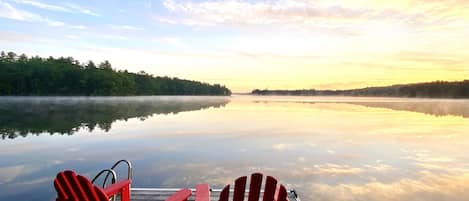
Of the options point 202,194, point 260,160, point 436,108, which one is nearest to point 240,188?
point 202,194

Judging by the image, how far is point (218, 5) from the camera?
26266 mm

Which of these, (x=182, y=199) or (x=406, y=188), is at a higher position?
(x=182, y=199)

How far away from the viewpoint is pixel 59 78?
82062mm

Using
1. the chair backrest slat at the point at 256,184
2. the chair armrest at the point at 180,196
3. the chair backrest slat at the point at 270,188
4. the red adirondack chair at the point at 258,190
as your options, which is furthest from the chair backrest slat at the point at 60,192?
the chair backrest slat at the point at 270,188

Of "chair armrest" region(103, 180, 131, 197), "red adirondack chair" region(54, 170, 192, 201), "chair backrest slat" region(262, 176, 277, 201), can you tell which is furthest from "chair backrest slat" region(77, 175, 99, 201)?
"chair backrest slat" region(262, 176, 277, 201)

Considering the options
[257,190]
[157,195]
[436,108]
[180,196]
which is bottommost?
[436,108]

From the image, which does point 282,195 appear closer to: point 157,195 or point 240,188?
point 240,188

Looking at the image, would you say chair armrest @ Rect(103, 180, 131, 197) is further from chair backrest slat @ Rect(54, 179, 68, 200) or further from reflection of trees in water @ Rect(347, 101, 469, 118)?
reflection of trees in water @ Rect(347, 101, 469, 118)

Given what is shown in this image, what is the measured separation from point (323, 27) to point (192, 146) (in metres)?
21.5

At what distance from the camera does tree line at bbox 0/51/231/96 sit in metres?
75.9

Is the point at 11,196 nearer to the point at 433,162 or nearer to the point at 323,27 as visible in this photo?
the point at 433,162

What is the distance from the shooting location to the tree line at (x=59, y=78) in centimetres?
7594

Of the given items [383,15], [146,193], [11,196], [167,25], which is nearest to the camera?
[146,193]

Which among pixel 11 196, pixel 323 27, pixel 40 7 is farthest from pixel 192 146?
pixel 40 7
